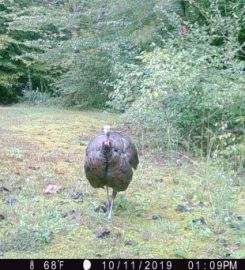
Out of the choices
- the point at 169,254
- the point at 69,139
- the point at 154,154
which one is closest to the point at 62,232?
the point at 169,254

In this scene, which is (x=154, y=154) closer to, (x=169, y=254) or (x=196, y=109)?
(x=196, y=109)

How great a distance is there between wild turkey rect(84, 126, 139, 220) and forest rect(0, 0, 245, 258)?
32cm

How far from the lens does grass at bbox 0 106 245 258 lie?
3955 millimetres

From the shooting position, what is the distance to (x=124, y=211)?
4859mm

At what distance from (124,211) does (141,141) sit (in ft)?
10.4

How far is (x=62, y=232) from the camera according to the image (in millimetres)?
4238

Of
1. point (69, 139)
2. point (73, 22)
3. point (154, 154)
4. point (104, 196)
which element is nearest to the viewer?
point (104, 196)

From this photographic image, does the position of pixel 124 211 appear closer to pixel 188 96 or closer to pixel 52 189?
pixel 52 189

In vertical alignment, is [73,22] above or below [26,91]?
above

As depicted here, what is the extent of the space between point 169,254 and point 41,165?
3.01m

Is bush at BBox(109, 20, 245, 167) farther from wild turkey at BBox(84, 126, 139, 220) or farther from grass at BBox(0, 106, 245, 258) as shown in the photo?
wild turkey at BBox(84, 126, 139, 220)
